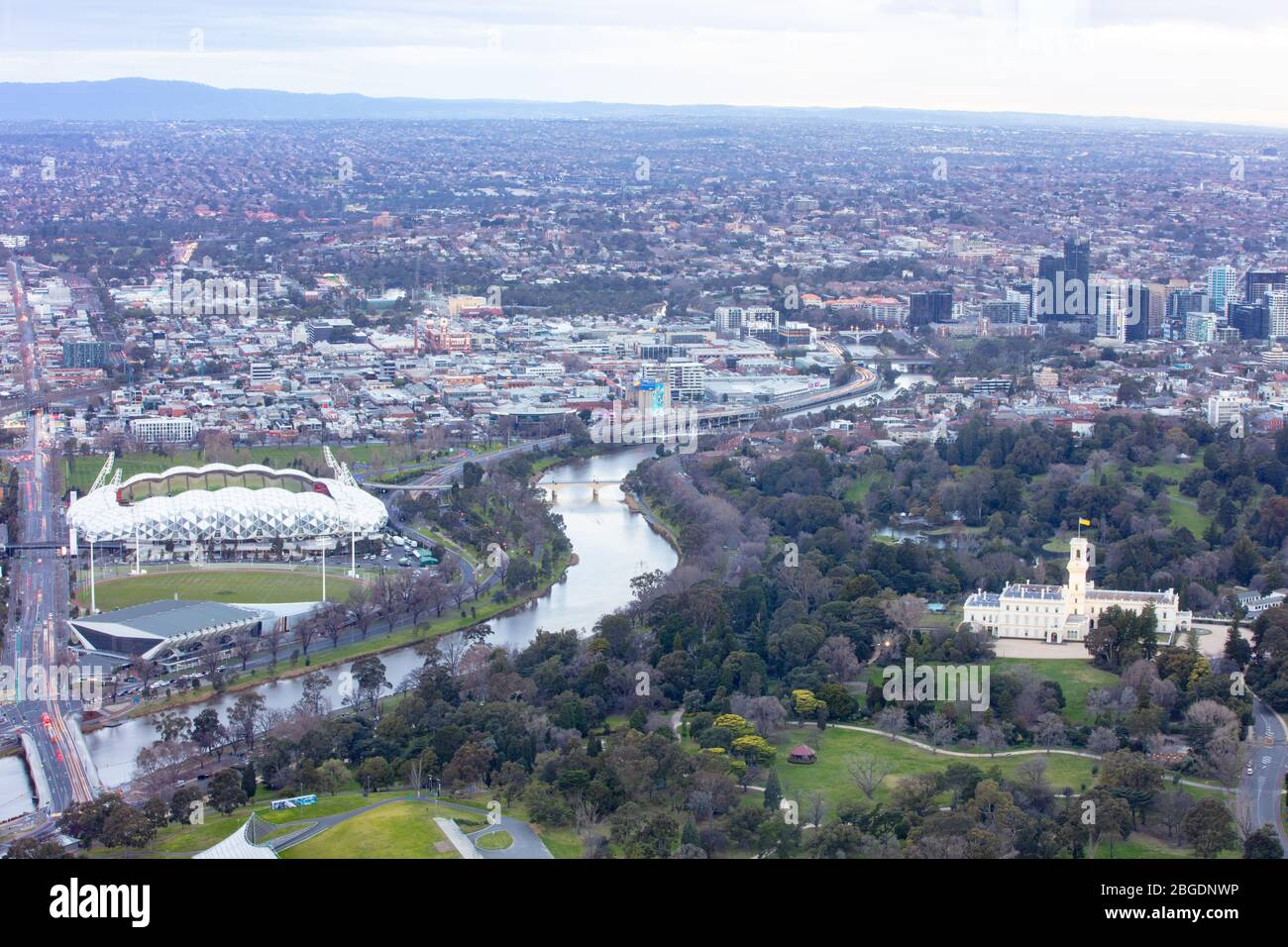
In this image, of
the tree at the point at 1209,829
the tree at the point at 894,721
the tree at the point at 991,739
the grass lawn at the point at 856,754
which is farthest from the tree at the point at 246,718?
the tree at the point at 1209,829

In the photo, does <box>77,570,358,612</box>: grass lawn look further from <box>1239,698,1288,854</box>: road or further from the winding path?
<box>1239,698,1288,854</box>: road

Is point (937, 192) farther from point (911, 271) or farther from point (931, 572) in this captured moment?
point (931, 572)

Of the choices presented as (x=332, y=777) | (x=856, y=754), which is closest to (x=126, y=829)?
(x=332, y=777)

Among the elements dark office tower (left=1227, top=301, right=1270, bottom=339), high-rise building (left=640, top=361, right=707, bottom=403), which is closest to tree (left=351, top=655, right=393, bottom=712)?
high-rise building (left=640, top=361, right=707, bottom=403)

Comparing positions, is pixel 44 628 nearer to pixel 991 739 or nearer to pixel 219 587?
pixel 219 587

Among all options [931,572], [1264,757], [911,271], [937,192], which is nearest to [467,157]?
[937,192]
